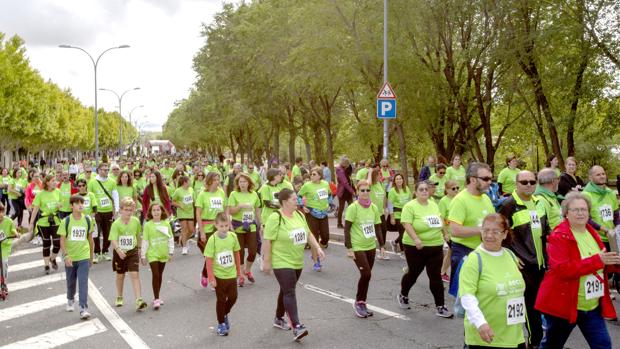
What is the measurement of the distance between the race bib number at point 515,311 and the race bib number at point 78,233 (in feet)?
19.6

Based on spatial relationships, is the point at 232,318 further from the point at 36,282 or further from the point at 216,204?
the point at 36,282

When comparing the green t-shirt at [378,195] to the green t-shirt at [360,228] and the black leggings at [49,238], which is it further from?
the black leggings at [49,238]

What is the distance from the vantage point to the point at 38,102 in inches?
2157

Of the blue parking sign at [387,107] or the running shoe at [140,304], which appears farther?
the blue parking sign at [387,107]

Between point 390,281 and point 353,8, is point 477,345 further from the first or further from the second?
point 353,8

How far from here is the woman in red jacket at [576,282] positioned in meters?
5.00

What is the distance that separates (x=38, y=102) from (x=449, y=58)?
42.4 meters

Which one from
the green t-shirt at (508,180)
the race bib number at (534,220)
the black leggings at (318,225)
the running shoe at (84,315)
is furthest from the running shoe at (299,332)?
the green t-shirt at (508,180)

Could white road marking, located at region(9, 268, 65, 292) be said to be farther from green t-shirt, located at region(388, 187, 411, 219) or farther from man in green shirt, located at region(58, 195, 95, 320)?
green t-shirt, located at region(388, 187, 411, 219)

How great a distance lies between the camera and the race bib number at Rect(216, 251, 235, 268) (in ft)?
24.5

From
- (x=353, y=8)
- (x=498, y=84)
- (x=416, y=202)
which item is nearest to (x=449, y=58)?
(x=498, y=84)

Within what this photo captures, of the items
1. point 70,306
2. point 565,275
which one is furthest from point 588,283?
point 70,306

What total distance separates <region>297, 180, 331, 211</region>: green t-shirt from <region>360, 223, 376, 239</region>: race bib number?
345 cm

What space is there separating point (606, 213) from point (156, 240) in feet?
19.3
